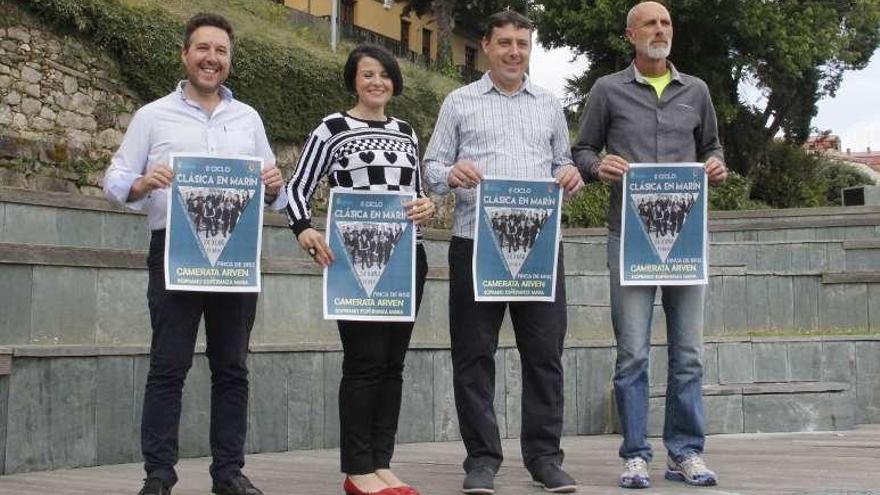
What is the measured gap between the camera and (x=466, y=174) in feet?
15.2

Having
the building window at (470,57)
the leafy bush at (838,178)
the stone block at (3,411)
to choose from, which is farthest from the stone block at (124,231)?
the building window at (470,57)

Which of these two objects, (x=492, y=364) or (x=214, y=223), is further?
(x=492, y=364)

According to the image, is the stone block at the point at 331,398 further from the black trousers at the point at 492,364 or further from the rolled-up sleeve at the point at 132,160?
the rolled-up sleeve at the point at 132,160

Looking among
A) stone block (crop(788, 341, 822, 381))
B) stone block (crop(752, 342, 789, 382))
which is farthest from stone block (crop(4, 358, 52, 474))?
stone block (crop(788, 341, 822, 381))

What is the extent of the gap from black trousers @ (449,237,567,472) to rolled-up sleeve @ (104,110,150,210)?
1300 mm

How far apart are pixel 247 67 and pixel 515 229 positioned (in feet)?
40.3

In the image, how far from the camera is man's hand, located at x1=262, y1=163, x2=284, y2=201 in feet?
14.5

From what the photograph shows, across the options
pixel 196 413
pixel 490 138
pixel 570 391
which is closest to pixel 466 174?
pixel 490 138

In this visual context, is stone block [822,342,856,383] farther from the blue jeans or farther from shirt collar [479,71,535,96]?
shirt collar [479,71,535,96]

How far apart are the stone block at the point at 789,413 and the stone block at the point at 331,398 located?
104 inches

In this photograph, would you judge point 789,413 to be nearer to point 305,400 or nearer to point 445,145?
point 305,400

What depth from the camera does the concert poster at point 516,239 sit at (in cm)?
470

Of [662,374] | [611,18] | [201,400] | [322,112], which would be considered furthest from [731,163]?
[201,400]

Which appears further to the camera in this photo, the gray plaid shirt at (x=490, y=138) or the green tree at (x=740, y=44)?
the green tree at (x=740, y=44)
